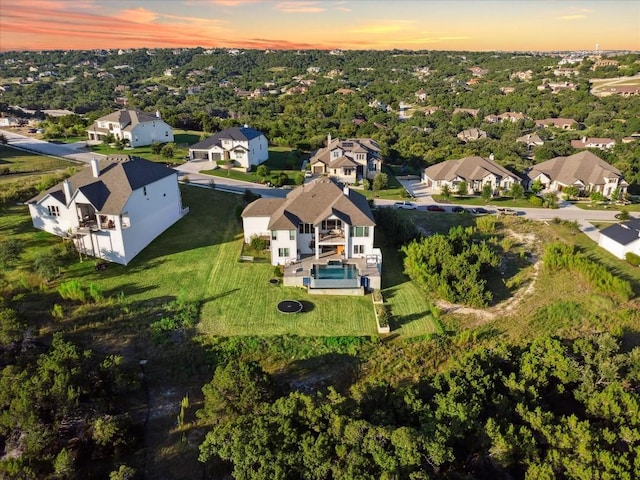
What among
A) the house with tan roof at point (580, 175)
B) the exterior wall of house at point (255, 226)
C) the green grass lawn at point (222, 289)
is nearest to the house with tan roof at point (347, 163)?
the house with tan roof at point (580, 175)

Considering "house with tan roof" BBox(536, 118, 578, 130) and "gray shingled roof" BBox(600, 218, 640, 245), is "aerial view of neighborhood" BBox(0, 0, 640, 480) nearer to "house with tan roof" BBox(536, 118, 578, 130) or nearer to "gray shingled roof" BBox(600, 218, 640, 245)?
"gray shingled roof" BBox(600, 218, 640, 245)

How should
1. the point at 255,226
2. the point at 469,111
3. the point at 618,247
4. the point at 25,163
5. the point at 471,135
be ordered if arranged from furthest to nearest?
the point at 469,111, the point at 471,135, the point at 25,163, the point at 618,247, the point at 255,226

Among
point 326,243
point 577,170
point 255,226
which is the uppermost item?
point 577,170

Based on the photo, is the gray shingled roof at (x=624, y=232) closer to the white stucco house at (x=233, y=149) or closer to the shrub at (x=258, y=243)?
the shrub at (x=258, y=243)

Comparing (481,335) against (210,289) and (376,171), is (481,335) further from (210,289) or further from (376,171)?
(376,171)

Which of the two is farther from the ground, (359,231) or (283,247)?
(359,231)

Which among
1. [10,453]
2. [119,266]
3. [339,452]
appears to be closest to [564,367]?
[339,452]

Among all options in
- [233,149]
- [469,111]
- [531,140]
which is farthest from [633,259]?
[469,111]

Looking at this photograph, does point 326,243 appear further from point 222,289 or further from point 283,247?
point 222,289
